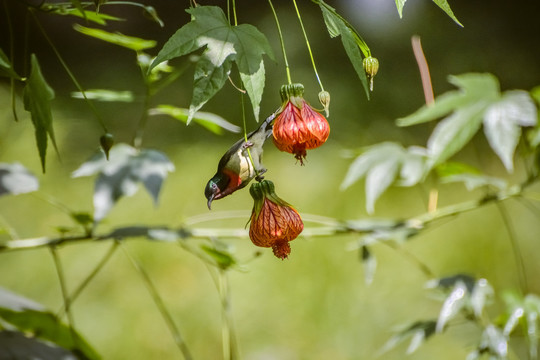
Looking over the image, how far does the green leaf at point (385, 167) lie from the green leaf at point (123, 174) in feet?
0.82

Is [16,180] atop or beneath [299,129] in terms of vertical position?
atop

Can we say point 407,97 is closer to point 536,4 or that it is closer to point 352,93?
point 352,93

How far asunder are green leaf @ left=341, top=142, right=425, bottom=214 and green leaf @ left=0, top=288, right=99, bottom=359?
1.27ft

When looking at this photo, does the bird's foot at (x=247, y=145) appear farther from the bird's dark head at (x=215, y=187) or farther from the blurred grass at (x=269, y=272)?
the blurred grass at (x=269, y=272)

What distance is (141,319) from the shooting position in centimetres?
163

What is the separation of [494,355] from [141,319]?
3.41 ft

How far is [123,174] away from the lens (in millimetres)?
780

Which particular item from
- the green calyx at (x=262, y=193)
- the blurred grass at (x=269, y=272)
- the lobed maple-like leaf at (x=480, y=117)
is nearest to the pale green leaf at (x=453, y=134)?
the lobed maple-like leaf at (x=480, y=117)

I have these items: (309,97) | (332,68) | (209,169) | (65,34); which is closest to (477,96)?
(209,169)

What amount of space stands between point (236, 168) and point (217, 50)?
8 cm

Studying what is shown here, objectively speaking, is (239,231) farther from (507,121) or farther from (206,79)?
(206,79)

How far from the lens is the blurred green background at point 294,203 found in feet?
5.28

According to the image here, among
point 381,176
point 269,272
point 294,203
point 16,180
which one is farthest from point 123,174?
point 294,203

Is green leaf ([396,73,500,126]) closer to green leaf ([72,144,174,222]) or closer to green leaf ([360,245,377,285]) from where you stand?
green leaf ([360,245,377,285])
